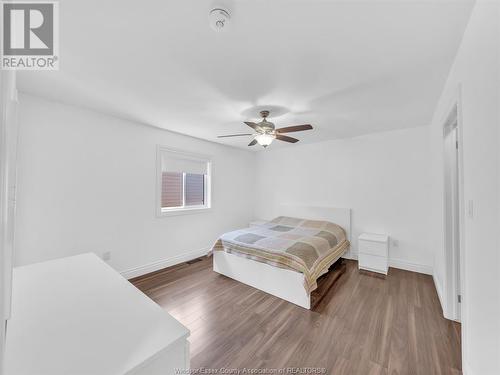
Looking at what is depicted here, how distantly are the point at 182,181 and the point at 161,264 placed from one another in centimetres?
150

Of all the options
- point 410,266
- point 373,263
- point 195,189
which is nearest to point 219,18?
point 195,189

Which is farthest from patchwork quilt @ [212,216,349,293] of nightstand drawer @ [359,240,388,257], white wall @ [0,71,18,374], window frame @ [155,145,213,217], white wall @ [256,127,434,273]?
white wall @ [0,71,18,374]

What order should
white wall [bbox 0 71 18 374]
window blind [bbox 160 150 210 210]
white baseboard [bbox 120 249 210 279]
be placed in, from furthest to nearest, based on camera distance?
window blind [bbox 160 150 210 210] < white baseboard [bbox 120 249 210 279] < white wall [bbox 0 71 18 374]

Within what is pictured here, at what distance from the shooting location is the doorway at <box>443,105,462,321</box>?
2.10 m

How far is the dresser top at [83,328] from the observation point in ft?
2.39

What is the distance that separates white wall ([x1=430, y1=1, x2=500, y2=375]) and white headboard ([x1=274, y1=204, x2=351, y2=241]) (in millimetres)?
2556

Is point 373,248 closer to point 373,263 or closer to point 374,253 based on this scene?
point 374,253

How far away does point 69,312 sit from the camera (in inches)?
40.4

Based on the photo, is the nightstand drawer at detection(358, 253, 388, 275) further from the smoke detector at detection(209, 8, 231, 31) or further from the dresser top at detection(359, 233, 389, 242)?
the smoke detector at detection(209, 8, 231, 31)

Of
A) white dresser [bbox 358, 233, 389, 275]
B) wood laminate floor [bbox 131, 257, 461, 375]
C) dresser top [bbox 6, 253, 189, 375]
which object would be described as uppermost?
dresser top [bbox 6, 253, 189, 375]

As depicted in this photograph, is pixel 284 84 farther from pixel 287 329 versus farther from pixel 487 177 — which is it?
pixel 287 329

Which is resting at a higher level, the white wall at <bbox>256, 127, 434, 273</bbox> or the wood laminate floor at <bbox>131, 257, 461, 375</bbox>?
the white wall at <bbox>256, 127, 434, 273</bbox>

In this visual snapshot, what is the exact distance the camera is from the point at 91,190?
2.71 m

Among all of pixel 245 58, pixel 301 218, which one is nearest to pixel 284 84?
pixel 245 58
